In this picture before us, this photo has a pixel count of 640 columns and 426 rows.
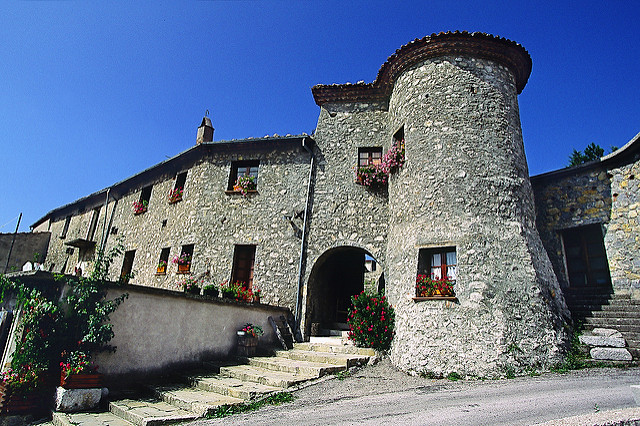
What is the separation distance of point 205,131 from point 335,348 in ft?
33.6

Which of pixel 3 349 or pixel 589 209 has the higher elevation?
pixel 589 209

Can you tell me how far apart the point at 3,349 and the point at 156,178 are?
10240 mm

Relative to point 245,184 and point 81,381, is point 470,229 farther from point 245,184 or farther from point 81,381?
point 81,381

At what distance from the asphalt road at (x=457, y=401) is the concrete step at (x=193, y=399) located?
→ 397 mm

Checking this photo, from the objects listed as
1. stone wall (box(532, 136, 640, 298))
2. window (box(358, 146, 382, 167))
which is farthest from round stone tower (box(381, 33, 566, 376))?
stone wall (box(532, 136, 640, 298))

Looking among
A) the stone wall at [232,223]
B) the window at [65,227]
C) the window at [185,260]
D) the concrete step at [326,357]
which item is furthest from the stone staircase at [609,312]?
the window at [65,227]

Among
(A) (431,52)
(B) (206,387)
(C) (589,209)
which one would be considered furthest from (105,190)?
(C) (589,209)

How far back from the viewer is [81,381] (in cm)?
593

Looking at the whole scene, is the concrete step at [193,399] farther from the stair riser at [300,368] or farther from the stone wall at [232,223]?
the stone wall at [232,223]

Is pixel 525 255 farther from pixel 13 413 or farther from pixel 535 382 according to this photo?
pixel 13 413

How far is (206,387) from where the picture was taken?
664cm

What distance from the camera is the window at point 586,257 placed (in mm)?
9492

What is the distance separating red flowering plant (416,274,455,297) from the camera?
8062mm

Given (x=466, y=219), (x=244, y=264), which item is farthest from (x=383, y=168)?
(x=244, y=264)
